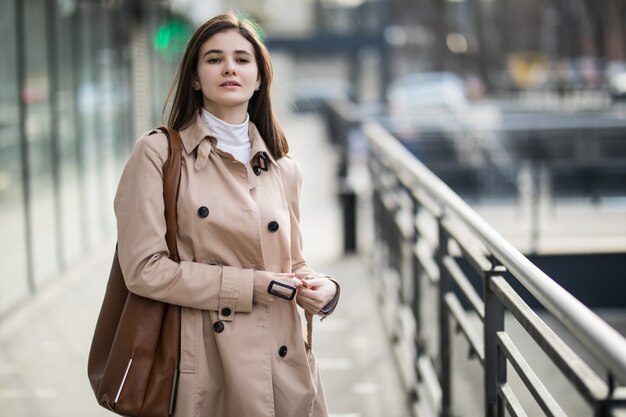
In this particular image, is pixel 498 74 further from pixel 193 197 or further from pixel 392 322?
pixel 193 197

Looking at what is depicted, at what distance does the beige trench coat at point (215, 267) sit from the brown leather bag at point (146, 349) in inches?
1.0

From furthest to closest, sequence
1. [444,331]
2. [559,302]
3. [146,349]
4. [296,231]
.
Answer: [444,331], [296,231], [146,349], [559,302]

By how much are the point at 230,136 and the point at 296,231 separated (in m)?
0.35

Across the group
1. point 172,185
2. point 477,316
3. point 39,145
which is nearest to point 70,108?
point 39,145

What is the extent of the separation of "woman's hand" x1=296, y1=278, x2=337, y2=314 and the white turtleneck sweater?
1.25ft

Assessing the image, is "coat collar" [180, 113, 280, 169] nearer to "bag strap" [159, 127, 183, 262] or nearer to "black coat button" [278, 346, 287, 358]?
"bag strap" [159, 127, 183, 262]

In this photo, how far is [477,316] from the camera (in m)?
3.39

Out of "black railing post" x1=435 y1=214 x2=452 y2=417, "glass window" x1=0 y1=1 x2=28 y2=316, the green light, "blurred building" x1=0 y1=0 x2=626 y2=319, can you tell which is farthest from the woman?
the green light

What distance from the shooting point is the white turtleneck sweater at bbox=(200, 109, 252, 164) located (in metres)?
2.58

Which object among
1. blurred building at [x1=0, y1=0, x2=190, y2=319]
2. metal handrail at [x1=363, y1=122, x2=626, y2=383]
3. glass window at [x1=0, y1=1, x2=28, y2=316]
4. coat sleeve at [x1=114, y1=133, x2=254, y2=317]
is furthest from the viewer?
blurred building at [x1=0, y1=0, x2=190, y2=319]

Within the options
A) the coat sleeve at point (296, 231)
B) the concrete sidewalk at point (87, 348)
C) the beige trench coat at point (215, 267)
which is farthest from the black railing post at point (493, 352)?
the concrete sidewalk at point (87, 348)

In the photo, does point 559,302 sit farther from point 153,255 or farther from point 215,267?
point 153,255

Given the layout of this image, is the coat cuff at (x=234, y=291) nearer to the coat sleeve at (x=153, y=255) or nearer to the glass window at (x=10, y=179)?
the coat sleeve at (x=153, y=255)

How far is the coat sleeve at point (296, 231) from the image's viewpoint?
2694 millimetres
